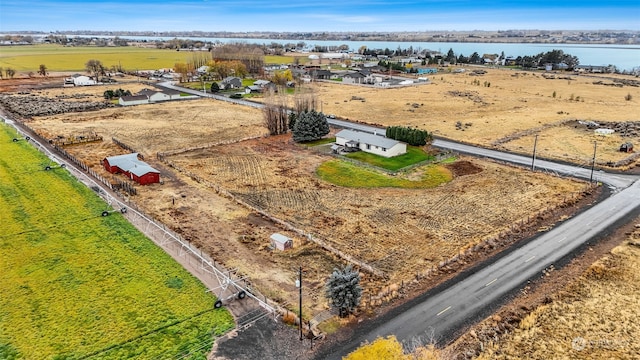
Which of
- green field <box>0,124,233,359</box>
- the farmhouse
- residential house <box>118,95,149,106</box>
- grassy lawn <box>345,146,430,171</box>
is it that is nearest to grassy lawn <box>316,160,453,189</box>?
grassy lawn <box>345,146,430,171</box>

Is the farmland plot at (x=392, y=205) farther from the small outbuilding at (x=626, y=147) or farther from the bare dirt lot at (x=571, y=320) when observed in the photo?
the small outbuilding at (x=626, y=147)

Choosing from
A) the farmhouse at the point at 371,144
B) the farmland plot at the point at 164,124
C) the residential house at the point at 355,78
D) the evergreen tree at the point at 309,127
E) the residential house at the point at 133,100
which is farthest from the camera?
the residential house at the point at 355,78

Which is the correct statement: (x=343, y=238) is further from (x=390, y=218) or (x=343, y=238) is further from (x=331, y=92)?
(x=331, y=92)

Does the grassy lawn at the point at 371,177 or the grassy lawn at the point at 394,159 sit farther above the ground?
the grassy lawn at the point at 394,159

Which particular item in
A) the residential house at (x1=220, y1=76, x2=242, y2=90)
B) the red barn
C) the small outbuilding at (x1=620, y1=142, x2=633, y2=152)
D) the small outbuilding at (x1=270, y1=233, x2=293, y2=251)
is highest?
the residential house at (x1=220, y1=76, x2=242, y2=90)

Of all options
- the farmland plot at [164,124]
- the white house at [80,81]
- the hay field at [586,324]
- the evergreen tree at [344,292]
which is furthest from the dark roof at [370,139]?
the white house at [80,81]

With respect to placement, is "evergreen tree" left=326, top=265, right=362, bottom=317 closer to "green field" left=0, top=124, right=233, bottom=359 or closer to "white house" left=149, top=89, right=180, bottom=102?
"green field" left=0, top=124, right=233, bottom=359

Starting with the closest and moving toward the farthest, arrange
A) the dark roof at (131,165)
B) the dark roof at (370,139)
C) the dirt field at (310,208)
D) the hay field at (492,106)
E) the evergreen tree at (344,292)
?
the evergreen tree at (344,292) → the dirt field at (310,208) → the dark roof at (131,165) → the dark roof at (370,139) → the hay field at (492,106)

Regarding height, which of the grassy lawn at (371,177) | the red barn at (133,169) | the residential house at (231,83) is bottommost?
the grassy lawn at (371,177)
